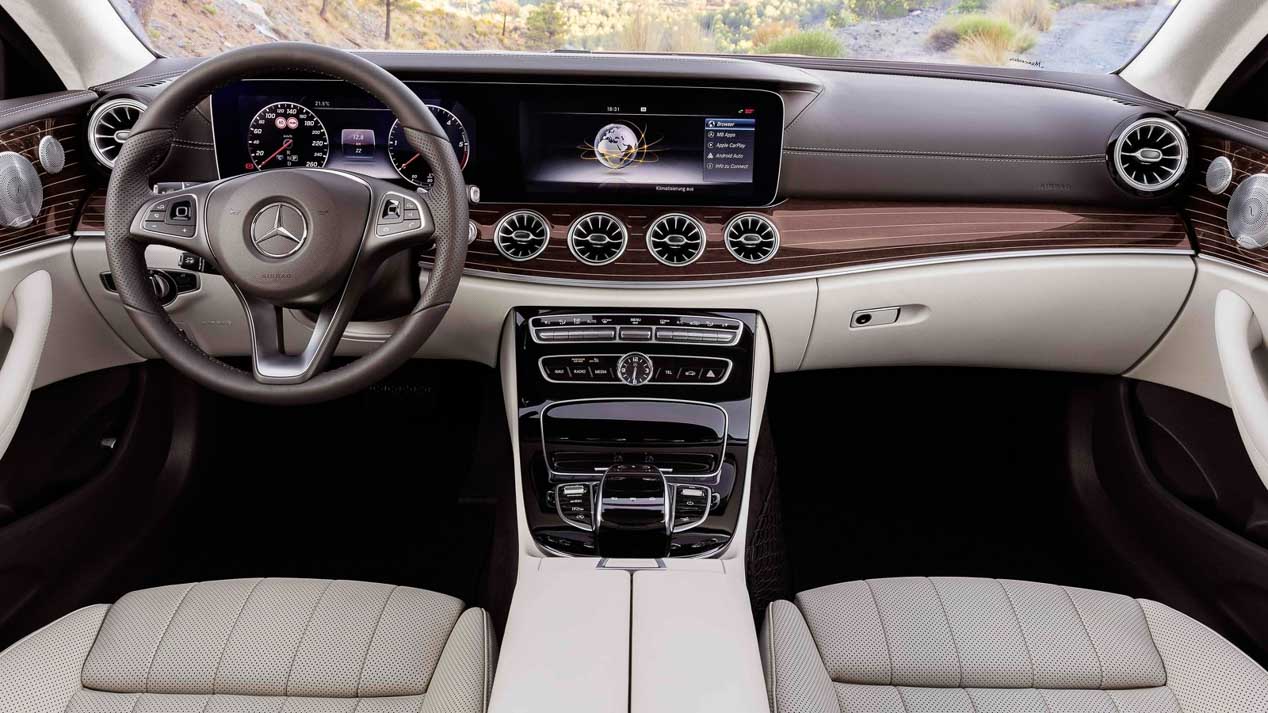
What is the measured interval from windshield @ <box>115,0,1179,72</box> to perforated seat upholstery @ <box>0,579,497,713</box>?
103 cm

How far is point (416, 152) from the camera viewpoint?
1.58m

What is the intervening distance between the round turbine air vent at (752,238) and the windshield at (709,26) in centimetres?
39

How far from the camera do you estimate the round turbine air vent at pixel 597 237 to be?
5.35 feet

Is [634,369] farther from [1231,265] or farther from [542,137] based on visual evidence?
[1231,265]

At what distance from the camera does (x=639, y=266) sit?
5.40 ft

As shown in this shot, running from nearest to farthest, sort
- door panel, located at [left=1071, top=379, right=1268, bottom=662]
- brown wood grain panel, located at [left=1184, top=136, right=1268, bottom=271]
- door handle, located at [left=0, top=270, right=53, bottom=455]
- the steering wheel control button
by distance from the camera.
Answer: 1. the steering wheel control button
2. door handle, located at [left=0, top=270, right=53, bottom=455]
3. brown wood grain panel, located at [left=1184, top=136, right=1268, bottom=271]
4. door panel, located at [left=1071, top=379, right=1268, bottom=662]

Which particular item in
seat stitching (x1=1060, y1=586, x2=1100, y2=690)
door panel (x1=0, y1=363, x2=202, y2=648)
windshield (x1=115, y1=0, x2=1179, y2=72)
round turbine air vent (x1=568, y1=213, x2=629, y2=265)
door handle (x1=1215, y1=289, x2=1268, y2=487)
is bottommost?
door panel (x1=0, y1=363, x2=202, y2=648)

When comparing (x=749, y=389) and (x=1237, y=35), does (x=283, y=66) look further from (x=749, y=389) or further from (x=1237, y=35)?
(x=1237, y=35)

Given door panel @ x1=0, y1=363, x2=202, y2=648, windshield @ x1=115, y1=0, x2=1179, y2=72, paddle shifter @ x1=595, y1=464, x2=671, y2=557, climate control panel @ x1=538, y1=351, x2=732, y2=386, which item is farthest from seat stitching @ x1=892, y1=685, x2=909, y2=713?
door panel @ x1=0, y1=363, x2=202, y2=648

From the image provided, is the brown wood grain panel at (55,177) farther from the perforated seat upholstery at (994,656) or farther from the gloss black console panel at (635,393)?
the perforated seat upholstery at (994,656)

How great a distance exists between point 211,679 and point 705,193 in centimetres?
114

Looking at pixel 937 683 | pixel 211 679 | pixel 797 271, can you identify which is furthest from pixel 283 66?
pixel 937 683

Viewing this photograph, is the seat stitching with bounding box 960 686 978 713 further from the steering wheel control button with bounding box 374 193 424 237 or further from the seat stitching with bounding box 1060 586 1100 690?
the steering wheel control button with bounding box 374 193 424 237

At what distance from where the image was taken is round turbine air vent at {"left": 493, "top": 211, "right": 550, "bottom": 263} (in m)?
1.64
